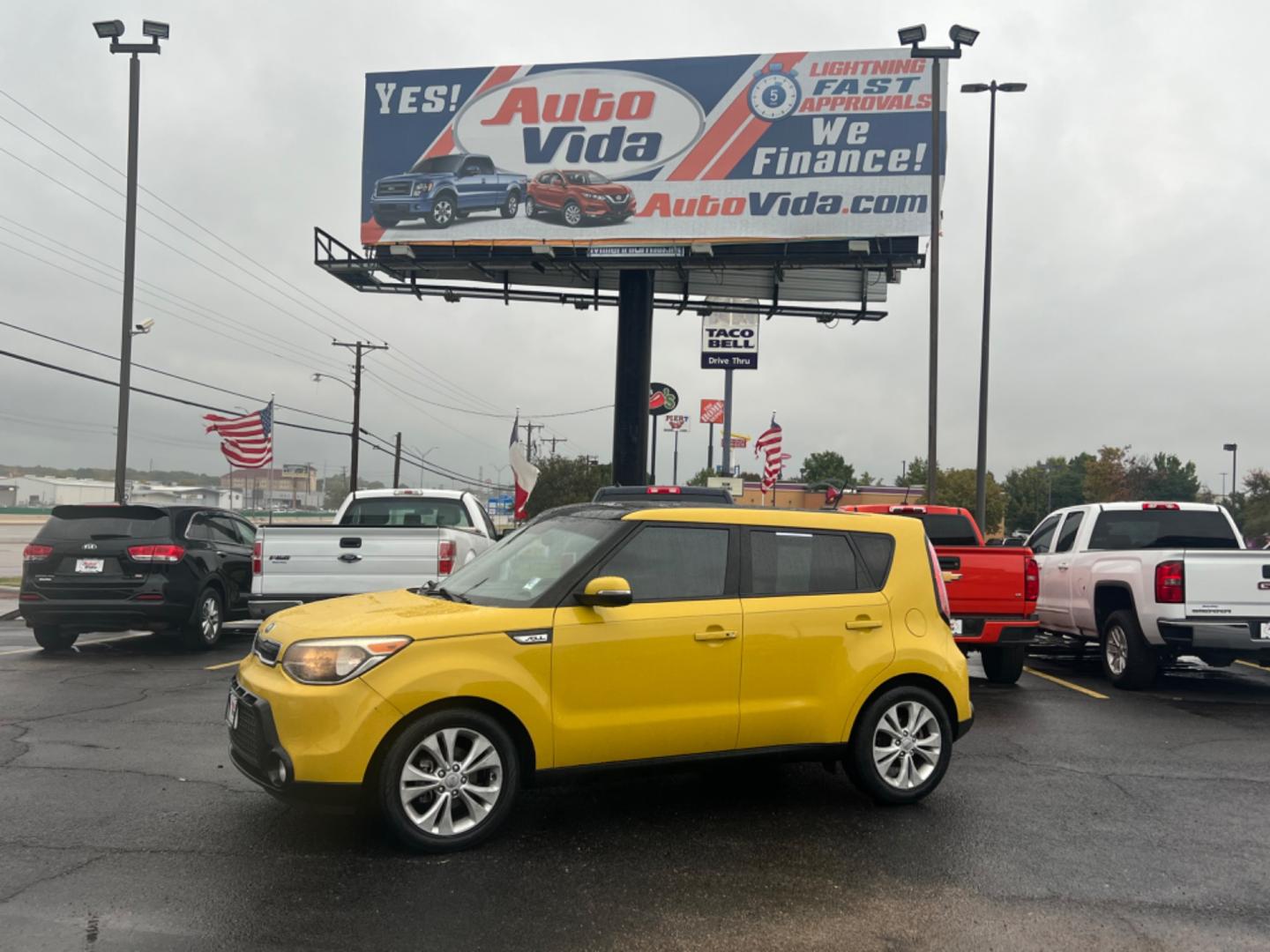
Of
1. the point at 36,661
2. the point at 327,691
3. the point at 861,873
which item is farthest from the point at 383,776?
the point at 36,661

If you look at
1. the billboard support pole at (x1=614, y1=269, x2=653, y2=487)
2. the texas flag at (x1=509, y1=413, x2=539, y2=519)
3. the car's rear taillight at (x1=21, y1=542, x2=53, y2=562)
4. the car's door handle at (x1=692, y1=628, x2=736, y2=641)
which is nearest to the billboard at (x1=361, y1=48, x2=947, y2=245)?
the billboard support pole at (x1=614, y1=269, x2=653, y2=487)

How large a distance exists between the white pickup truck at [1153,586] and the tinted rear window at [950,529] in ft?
4.43

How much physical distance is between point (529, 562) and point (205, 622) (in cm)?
787

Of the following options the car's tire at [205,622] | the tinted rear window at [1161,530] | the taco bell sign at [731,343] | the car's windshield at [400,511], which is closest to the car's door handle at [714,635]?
the tinted rear window at [1161,530]

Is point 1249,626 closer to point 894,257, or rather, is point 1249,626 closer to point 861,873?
point 861,873

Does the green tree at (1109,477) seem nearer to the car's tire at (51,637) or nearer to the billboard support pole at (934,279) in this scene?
the billboard support pole at (934,279)

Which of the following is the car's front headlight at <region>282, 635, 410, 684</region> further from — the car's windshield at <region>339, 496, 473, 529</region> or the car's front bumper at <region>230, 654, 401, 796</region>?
the car's windshield at <region>339, 496, 473, 529</region>

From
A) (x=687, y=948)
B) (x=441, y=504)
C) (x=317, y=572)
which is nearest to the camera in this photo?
(x=687, y=948)

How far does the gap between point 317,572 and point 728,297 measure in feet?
60.7

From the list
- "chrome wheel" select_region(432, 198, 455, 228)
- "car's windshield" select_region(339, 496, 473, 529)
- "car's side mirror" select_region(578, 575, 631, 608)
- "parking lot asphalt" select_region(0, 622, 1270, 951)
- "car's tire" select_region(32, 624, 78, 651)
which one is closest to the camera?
"parking lot asphalt" select_region(0, 622, 1270, 951)

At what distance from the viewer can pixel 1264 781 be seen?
21.4ft

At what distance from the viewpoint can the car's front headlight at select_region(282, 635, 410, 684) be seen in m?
4.62

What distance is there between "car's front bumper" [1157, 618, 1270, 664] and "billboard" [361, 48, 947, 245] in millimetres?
14627

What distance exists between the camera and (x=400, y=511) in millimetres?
12578
